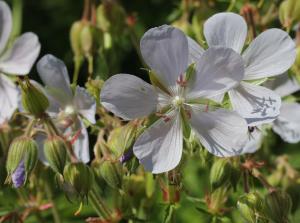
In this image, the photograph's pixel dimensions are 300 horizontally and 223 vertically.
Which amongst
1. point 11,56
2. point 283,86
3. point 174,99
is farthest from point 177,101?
point 11,56

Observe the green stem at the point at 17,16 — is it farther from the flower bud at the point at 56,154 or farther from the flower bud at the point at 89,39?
the flower bud at the point at 56,154

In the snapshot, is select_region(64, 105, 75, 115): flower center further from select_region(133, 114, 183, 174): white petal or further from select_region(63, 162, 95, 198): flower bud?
select_region(133, 114, 183, 174): white petal

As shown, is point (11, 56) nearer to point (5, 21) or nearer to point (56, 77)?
point (5, 21)

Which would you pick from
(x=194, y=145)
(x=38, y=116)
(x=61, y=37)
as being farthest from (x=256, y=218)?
(x=61, y=37)

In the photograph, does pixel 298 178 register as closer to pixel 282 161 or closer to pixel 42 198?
pixel 282 161

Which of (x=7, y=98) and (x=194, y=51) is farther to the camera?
(x=7, y=98)
